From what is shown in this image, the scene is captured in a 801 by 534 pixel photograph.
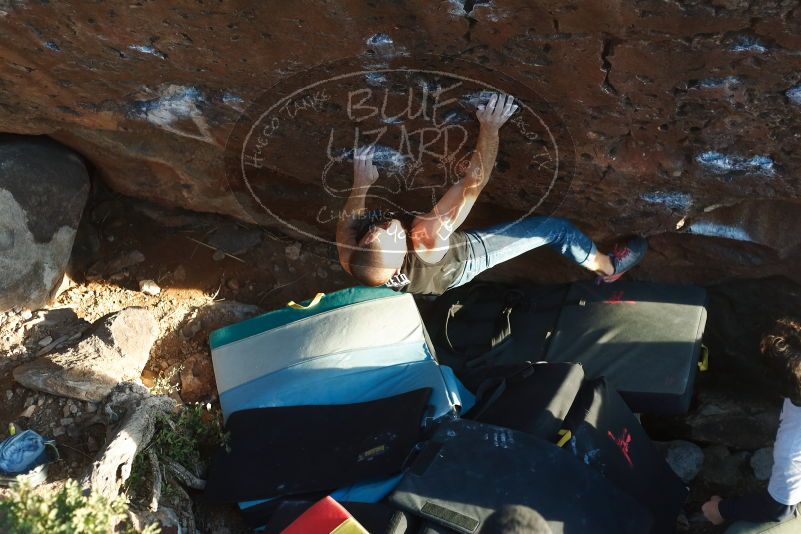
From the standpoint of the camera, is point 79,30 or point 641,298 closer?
point 79,30

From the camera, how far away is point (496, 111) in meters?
3.09

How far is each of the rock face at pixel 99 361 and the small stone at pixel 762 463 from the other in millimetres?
3044

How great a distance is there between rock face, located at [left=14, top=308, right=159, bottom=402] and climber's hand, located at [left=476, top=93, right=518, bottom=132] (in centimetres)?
193

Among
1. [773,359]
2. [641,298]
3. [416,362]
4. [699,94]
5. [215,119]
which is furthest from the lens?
[641,298]

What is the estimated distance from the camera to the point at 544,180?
354cm

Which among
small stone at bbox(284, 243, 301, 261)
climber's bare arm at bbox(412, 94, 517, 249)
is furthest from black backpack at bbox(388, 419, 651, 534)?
small stone at bbox(284, 243, 301, 261)

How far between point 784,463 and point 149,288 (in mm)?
3099

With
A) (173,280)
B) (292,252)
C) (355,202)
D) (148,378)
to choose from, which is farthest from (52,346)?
(355,202)

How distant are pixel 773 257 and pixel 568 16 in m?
1.88

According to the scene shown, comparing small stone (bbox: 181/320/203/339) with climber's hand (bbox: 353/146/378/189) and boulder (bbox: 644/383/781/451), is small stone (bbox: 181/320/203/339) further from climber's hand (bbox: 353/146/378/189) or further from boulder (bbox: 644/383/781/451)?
boulder (bbox: 644/383/781/451)

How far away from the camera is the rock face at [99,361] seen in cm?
334

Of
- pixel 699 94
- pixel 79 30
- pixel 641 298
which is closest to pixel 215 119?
pixel 79 30

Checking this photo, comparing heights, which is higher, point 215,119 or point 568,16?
point 568,16

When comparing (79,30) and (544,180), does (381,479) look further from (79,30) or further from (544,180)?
(79,30)
